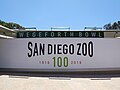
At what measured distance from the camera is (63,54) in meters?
15.9

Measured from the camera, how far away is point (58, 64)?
15883 millimetres

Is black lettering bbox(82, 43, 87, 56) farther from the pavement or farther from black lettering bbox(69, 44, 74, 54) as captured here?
the pavement

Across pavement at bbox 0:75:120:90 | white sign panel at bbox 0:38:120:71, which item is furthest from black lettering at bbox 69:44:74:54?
pavement at bbox 0:75:120:90

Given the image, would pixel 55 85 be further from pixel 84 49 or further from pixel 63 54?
pixel 84 49

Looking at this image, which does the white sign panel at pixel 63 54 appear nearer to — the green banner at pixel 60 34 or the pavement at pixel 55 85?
the green banner at pixel 60 34

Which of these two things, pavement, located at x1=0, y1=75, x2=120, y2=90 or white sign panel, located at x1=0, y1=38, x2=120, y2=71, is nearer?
pavement, located at x1=0, y1=75, x2=120, y2=90

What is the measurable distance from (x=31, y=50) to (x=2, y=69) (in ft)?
8.08

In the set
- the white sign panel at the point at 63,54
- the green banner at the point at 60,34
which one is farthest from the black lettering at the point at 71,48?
the green banner at the point at 60,34

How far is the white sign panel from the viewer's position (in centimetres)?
1595

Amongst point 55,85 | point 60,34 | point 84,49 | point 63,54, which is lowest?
point 55,85

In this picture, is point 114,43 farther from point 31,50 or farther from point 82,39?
point 31,50

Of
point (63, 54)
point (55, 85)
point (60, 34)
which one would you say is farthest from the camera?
point (60, 34)

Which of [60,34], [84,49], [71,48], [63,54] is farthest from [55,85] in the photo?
[60,34]

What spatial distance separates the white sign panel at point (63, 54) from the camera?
628 inches
